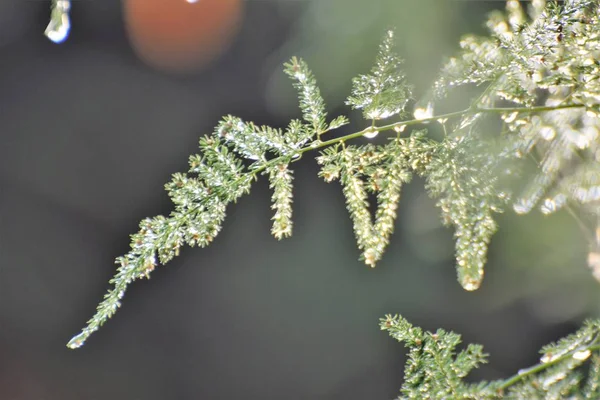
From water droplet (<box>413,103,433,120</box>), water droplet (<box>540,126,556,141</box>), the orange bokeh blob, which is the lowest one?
water droplet (<box>413,103,433,120</box>)

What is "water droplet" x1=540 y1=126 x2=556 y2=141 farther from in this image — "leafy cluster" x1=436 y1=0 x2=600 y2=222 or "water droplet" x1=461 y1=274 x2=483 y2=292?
"water droplet" x1=461 y1=274 x2=483 y2=292

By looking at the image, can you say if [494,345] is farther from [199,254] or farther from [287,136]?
[287,136]

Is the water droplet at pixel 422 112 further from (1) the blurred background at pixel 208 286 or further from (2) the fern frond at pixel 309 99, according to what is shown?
(1) the blurred background at pixel 208 286

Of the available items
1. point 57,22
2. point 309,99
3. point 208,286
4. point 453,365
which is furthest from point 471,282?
point 208,286

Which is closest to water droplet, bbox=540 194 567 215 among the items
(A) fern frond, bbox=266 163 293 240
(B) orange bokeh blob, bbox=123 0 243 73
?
(A) fern frond, bbox=266 163 293 240

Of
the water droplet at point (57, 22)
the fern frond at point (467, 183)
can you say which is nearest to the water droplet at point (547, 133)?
the fern frond at point (467, 183)

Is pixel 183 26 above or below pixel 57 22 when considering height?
above

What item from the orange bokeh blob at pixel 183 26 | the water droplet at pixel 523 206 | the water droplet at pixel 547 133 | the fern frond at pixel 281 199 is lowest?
the fern frond at pixel 281 199

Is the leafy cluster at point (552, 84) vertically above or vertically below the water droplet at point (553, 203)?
above

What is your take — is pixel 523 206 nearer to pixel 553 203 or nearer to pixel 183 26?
pixel 553 203

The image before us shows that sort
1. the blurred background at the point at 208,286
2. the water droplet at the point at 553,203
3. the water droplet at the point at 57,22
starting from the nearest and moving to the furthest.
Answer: the water droplet at the point at 57,22 → the water droplet at the point at 553,203 → the blurred background at the point at 208,286

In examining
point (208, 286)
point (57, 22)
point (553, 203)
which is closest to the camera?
point (57, 22)
